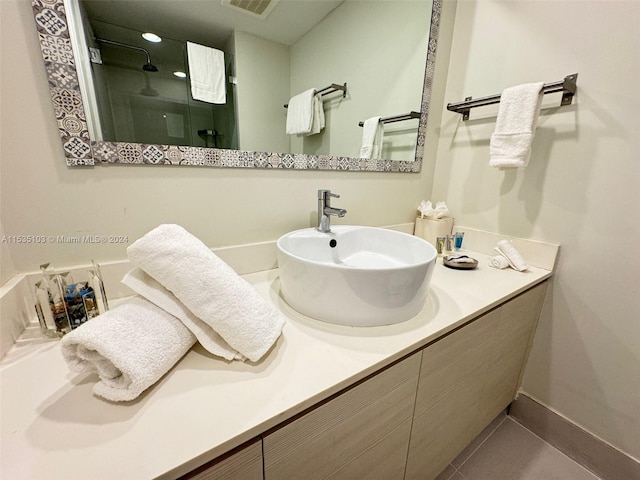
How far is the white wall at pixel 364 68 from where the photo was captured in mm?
938

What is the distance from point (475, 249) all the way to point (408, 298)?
77 cm

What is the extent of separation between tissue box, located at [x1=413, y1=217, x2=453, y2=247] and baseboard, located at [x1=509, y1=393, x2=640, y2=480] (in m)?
0.76

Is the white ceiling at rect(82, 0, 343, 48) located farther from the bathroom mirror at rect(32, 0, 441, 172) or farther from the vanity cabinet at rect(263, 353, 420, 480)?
the vanity cabinet at rect(263, 353, 420, 480)

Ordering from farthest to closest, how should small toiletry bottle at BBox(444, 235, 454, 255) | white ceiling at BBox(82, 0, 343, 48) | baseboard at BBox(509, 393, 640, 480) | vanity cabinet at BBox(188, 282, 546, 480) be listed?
small toiletry bottle at BBox(444, 235, 454, 255) → baseboard at BBox(509, 393, 640, 480) → white ceiling at BBox(82, 0, 343, 48) → vanity cabinet at BBox(188, 282, 546, 480)

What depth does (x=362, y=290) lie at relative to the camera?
0.56m

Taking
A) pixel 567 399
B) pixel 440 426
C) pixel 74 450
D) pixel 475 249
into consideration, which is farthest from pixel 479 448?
pixel 74 450

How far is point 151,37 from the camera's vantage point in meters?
0.67

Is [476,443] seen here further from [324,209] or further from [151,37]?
[151,37]

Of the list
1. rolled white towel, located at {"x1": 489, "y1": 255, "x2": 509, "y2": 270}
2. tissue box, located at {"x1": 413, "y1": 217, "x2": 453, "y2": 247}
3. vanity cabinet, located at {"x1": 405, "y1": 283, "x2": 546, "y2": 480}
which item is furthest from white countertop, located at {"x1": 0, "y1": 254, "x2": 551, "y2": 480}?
tissue box, located at {"x1": 413, "y1": 217, "x2": 453, "y2": 247}

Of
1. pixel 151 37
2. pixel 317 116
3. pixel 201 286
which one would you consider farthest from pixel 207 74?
pixel 201 286

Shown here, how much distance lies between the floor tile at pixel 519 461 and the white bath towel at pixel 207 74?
5.05 ft

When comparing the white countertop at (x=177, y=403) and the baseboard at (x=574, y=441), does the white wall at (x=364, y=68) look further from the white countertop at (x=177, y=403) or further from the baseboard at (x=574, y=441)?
the baseboard at (x=574, y=441)

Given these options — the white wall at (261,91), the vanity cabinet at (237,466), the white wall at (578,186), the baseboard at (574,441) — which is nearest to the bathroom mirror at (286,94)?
the white wall at (261,91)

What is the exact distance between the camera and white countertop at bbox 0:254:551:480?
0.31m
